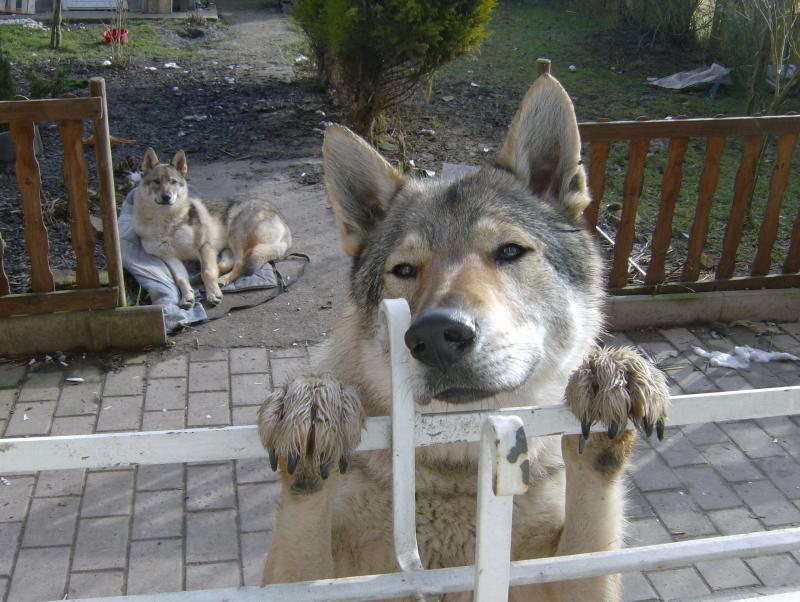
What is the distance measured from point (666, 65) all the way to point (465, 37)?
19.9ft

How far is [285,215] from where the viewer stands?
8.11 metres

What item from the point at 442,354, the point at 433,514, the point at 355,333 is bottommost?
the point at 433,514

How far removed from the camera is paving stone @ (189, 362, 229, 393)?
5234 millimetres

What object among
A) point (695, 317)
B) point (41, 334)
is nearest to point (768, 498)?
point (695, 317)

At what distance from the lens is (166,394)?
5129mm

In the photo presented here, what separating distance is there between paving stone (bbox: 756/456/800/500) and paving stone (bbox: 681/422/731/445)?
0.89 feet

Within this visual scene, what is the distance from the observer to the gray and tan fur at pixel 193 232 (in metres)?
6.94

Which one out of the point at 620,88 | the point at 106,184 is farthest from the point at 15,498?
the point at 620,88

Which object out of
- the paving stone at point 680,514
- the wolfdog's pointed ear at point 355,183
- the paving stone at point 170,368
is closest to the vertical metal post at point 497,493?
the wolfdog's pointed ear at point 355,183

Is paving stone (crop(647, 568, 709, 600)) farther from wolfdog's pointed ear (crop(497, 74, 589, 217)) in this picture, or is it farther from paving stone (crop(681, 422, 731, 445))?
wolfdog's pointed ear (crop(497, 74, 589, 217))

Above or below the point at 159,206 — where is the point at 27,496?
below

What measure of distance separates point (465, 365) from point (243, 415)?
315cm

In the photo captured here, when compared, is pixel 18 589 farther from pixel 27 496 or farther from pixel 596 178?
pixel 596 178

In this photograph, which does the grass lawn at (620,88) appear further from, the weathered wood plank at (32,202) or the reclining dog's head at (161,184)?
the weathered wood plank at (32,202)
